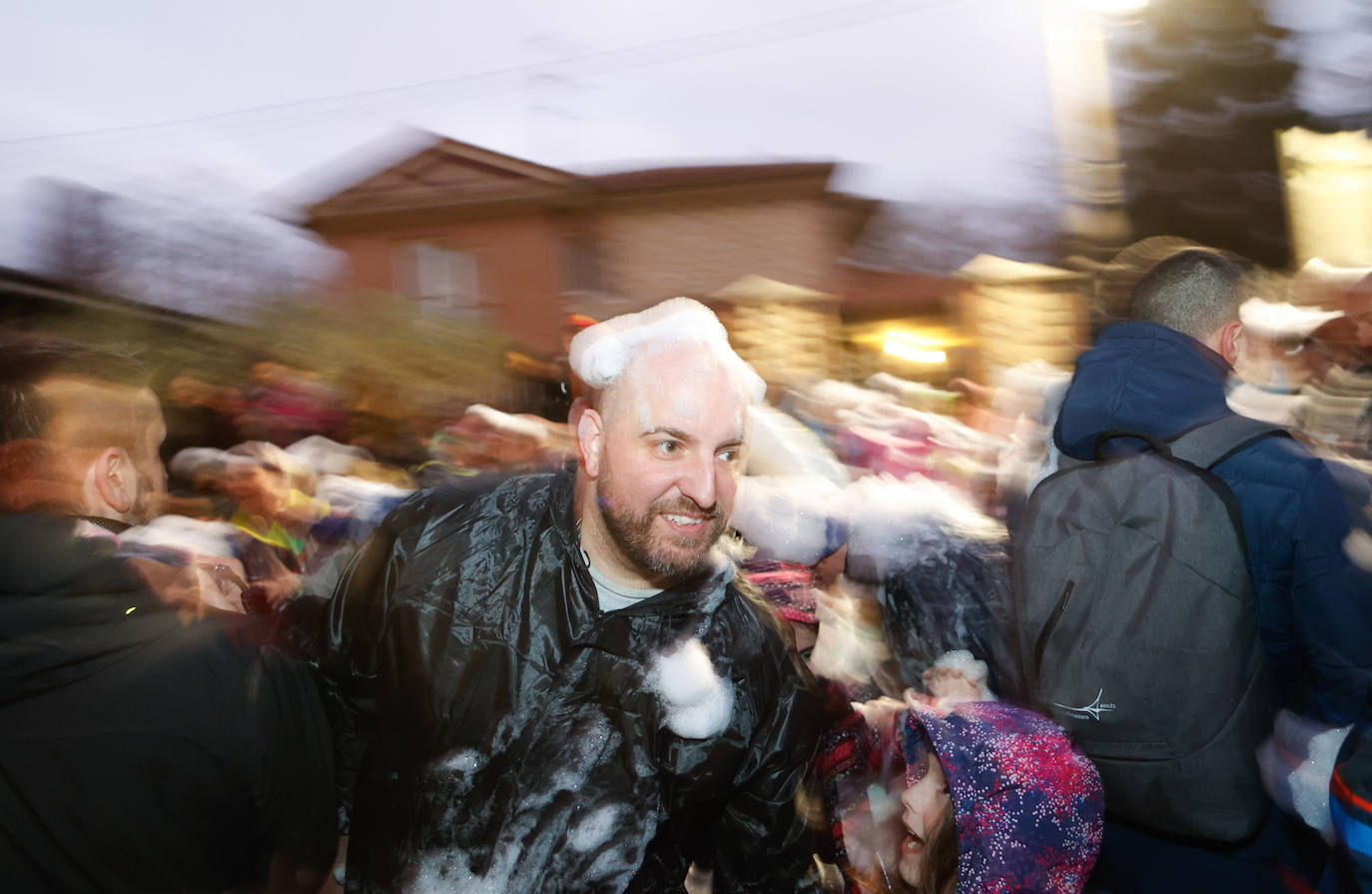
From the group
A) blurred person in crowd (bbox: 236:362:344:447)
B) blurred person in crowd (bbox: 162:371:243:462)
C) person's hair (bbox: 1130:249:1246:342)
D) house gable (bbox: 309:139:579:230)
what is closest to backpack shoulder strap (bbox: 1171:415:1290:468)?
person's hair (bbox: 1130:249:1246:342)

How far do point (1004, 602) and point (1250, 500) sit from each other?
719mm

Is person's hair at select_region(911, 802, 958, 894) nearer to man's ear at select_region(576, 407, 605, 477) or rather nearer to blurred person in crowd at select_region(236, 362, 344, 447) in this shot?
man's ear at select_region(576, 407, 605, 477)

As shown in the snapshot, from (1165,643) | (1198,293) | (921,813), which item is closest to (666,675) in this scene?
(921,813)

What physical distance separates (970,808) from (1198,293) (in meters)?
1.42

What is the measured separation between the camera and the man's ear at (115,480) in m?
1.86

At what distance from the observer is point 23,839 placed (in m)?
1.58

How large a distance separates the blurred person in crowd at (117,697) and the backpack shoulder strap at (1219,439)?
2079 millimetres

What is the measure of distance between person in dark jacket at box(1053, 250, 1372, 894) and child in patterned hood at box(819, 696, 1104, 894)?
0.24 meters

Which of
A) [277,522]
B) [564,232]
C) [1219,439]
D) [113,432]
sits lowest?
[277,522]

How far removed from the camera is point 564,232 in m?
15.7

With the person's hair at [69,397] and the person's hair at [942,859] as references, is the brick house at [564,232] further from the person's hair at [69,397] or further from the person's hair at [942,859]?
the person's hair at [942,859]

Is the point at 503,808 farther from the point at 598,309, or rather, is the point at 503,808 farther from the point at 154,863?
the point at 598,309

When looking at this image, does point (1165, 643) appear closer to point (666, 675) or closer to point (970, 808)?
point (970, 808)

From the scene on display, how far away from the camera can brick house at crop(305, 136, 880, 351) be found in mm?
14719
